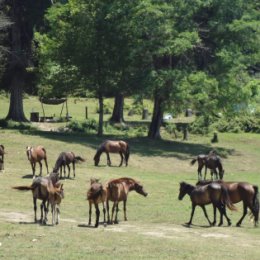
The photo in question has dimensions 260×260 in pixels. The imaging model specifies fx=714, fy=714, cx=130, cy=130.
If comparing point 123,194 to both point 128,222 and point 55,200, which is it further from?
→ point 55,200

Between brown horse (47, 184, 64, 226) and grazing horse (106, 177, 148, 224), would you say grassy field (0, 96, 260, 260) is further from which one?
grazing horse (106, 177, 148, 224)

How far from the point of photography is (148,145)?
4838 cm

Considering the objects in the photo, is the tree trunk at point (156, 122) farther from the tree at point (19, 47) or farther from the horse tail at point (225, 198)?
the horse tail at point (225, 198)

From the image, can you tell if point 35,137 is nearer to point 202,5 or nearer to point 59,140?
point 59,140

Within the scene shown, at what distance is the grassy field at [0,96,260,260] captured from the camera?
17.4 meters

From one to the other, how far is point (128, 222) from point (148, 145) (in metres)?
25.9

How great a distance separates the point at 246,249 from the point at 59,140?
1083 inches

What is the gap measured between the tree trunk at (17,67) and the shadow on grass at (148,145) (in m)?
5.83

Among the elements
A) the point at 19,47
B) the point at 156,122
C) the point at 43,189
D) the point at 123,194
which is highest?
the point at 19,47

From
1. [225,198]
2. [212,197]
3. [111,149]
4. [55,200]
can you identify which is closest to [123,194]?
[55,200]

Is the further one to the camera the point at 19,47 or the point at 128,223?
the point at 19,47

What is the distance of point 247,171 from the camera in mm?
42719

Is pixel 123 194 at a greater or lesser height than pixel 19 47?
lesser

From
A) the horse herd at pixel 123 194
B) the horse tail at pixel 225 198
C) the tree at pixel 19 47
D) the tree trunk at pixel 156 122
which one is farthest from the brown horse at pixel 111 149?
the tree at pixel 19 47
